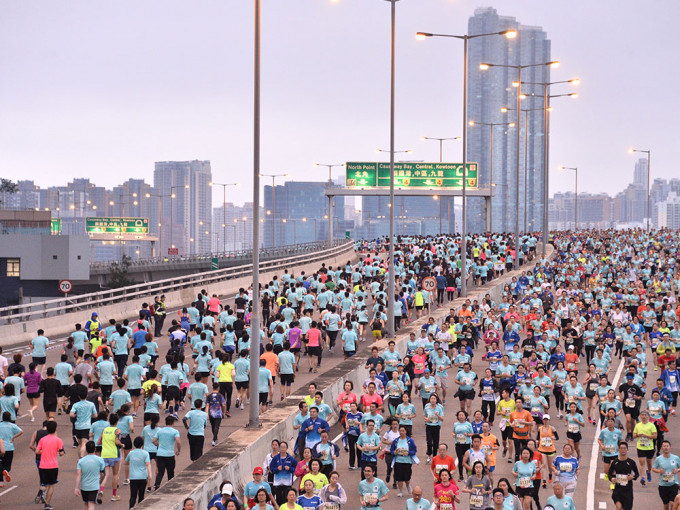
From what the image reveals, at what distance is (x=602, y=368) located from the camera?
19.3 m

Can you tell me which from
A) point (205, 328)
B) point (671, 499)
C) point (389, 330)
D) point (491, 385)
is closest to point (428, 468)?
point (491, 385)

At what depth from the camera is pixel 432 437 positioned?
1617cm

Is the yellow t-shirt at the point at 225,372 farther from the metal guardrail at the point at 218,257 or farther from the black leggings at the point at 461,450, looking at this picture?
the metal guardrail at the point at 218,257

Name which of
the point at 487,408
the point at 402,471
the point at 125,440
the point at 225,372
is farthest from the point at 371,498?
the point at 225,372

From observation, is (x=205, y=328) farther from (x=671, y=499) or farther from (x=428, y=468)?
(x=671, y=499)

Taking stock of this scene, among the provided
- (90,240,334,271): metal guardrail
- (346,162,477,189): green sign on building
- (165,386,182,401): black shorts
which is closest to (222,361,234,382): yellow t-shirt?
(165,386,182,401): black shorts

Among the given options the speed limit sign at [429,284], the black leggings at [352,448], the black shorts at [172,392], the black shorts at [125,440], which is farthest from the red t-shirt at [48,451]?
the speed limit sign at [429,284]

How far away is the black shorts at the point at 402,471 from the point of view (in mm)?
14252

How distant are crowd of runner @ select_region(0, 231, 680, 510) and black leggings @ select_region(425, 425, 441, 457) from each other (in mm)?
31

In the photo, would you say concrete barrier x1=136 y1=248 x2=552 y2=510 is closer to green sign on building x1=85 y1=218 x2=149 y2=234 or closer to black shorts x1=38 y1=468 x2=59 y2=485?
black shorts x1=38 y1=468 x2=59 y2=485

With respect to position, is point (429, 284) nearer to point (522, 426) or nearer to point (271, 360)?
point (271, 360)

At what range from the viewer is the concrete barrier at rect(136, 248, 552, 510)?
12.0 meters

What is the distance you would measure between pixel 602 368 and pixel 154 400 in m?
8.59

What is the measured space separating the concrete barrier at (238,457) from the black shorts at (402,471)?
1.98 meters
